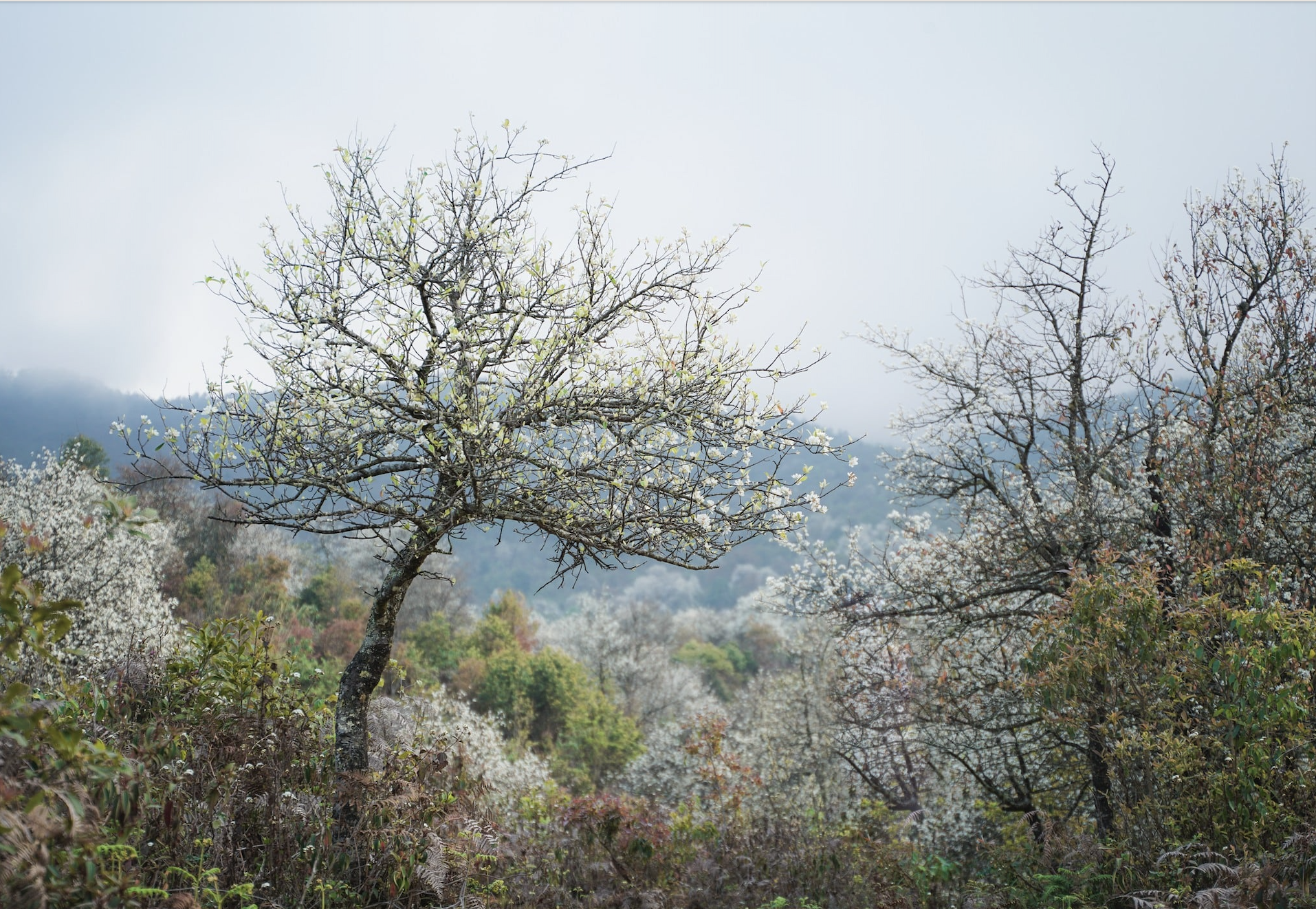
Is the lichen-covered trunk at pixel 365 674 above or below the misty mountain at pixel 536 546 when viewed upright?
below

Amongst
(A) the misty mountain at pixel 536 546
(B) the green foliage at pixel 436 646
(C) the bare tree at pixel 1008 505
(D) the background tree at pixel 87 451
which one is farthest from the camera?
(A) the misty mountain at pixel 536 546

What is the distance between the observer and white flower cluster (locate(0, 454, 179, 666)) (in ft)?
40.6

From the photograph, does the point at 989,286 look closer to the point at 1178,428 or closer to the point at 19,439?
the point at 1178,428

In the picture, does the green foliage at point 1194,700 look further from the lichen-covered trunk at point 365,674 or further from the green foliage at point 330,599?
the green foliage at point 330,599

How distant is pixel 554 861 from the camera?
5691mm

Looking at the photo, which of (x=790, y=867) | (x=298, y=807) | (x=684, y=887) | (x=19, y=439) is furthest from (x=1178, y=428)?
(x=19, y=439)

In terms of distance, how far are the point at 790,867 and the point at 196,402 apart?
19.4ft

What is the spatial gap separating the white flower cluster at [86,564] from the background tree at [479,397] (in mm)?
8761

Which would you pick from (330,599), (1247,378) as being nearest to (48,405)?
(330,599)

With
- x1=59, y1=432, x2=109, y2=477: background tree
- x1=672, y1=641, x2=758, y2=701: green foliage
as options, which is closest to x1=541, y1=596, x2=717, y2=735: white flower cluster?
x1=672, y1=641, x2=758, y2=701: green foliage

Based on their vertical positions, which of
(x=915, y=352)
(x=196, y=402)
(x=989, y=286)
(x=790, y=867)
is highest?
(x=989, y=286)

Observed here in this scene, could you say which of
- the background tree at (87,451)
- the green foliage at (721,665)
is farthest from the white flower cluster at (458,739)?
the green foliage at (721,665)

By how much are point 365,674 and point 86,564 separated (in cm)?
1276

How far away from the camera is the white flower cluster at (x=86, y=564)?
12383 millimetres
